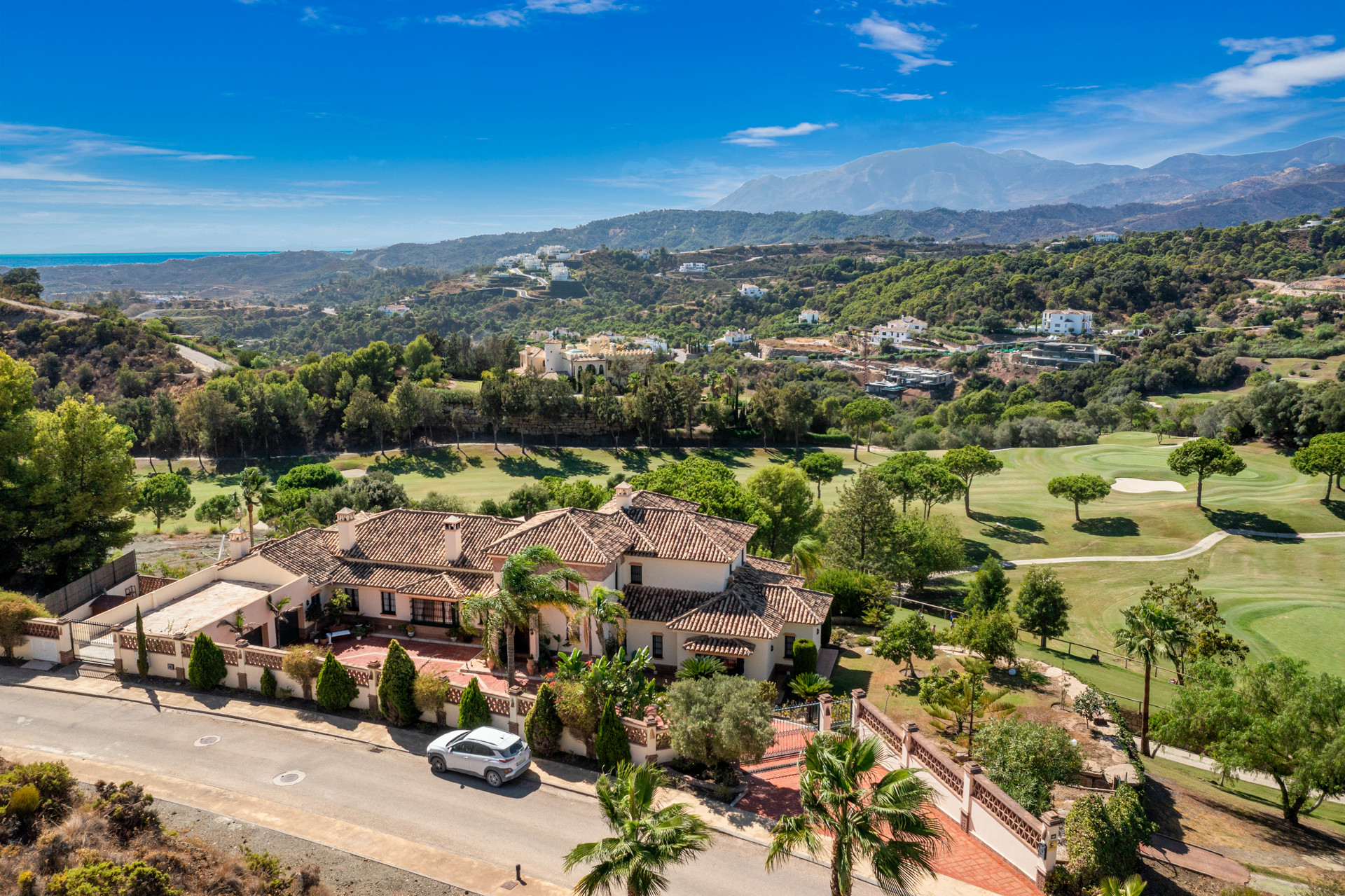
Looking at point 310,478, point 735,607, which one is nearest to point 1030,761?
point 735,607

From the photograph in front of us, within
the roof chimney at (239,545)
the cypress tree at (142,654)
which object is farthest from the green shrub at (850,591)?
the cypress tree at (142,654)

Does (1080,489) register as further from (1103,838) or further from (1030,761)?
(1103,838)

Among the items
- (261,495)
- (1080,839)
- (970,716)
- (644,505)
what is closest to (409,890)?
(1080,839)

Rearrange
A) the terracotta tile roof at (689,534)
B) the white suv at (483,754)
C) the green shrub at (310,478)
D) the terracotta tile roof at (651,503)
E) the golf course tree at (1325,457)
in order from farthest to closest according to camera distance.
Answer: the green shrub at (310,478)
the golf course tree at (1325,457)
the terracotta tile roof at (651,503)
the terracotta tile roof at (689,534)
the white suv at (483,754)

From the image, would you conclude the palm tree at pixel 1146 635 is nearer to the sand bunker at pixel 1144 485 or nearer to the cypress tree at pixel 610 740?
the cypress tree at pixel 610 740

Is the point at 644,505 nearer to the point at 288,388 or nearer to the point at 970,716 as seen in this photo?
the point at 970,716

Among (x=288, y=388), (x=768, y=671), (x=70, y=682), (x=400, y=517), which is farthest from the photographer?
(x=288, y=388)
